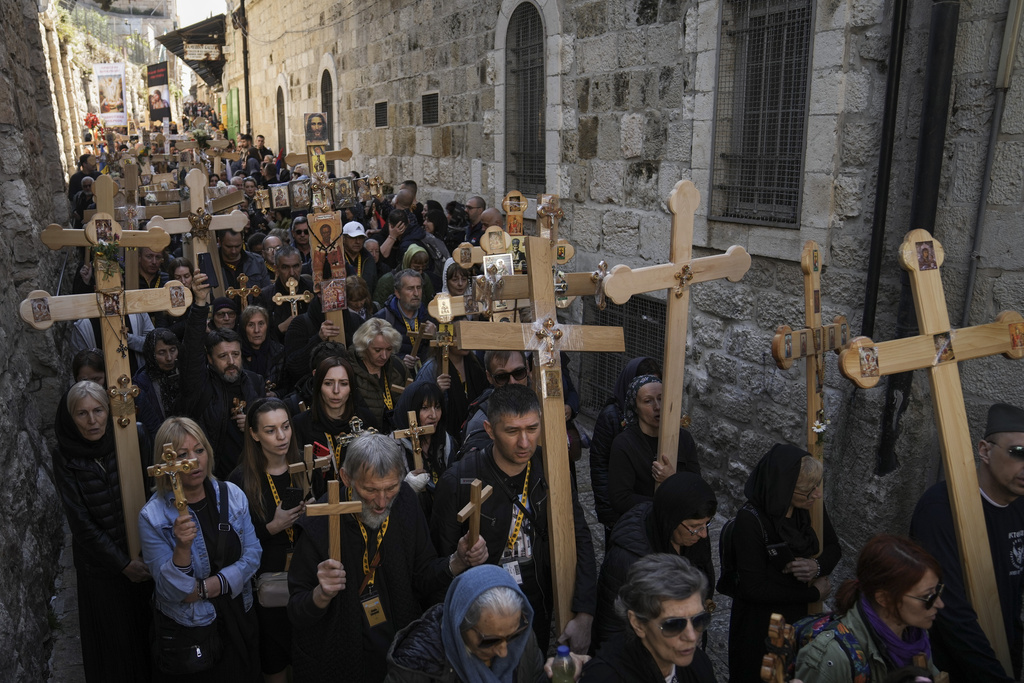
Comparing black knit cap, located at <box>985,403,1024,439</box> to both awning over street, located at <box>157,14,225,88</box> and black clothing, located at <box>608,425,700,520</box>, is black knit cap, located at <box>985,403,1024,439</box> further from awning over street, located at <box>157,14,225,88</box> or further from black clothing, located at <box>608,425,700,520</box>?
awning over street, located at <box>157,14,225,88</box>

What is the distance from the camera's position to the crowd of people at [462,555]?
2633mm

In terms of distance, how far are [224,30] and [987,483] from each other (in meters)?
30.7

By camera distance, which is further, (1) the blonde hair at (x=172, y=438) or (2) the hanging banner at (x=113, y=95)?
(2) the hanging banner at (x=113, y=95)

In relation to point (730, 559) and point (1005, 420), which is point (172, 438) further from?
point (1005, 420)

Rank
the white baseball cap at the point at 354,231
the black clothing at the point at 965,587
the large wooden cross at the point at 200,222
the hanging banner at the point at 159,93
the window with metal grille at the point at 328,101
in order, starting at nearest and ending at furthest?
the black clothing at the point at 965,587 → the large wooden cross at the point at 200,222 → the white baseball cap at the point at 354,231 → the window with metal grille at the point at 328,101 → the hanging banner at the point at 159,93

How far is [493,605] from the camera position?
2545 mm

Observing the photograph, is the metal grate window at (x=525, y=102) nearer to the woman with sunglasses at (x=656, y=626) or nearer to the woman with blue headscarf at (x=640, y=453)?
the woman with blue headscarf at (x=640, y=453)

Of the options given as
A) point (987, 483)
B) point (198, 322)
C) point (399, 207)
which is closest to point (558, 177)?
point (399, 207)

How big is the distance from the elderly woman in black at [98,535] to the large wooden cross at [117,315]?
87 millimetres

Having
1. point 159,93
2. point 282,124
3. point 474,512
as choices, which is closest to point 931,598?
point 474,512

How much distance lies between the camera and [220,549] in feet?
11.4

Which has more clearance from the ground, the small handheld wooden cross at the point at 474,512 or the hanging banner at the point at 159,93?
the hanging banner at the point at 159,93

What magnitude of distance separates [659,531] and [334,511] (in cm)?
124

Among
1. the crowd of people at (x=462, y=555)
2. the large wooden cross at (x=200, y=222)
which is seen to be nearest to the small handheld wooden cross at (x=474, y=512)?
the crowd of people at (x=462, y=555)
